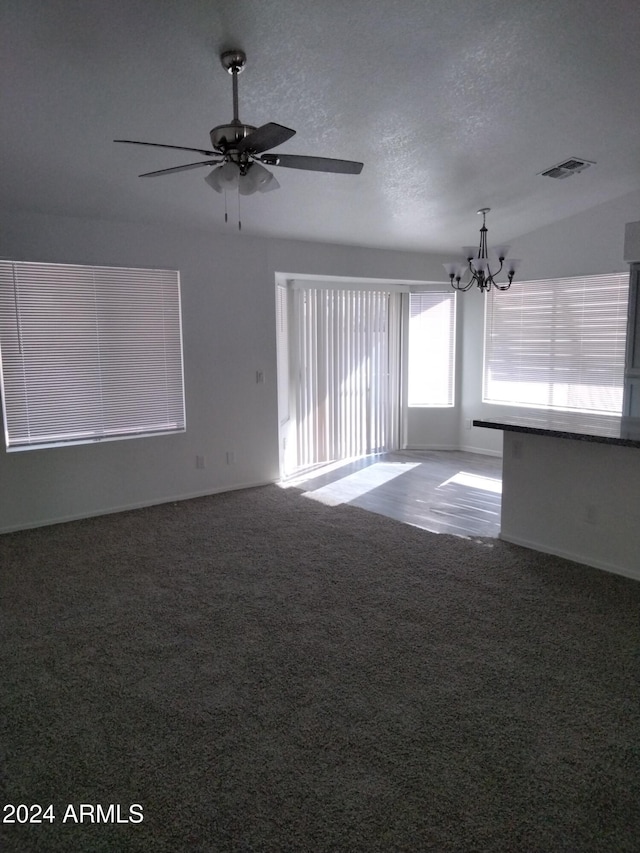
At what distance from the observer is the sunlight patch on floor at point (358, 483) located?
5.45 meters

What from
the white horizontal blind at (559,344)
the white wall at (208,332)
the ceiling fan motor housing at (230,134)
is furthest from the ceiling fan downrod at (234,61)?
the white horizontal blind at (559,344)

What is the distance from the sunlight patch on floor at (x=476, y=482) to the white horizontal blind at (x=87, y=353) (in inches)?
112

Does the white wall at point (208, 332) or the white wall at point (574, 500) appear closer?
the white wall at point (574, 500)

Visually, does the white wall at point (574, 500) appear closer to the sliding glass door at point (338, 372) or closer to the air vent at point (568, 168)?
the air vent at point (568, 168)

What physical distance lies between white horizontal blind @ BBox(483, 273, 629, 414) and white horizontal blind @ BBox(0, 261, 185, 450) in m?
4.03

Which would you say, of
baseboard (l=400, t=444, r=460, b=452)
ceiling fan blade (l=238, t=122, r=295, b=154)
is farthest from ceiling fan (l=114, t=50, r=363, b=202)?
Result: baseboard (l=400, t=444, r=460, b=452)

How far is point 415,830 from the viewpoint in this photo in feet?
5.77

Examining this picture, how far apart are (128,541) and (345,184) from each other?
3.23m

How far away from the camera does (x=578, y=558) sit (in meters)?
3.82

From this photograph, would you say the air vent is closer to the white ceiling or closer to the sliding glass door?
the white ceiling

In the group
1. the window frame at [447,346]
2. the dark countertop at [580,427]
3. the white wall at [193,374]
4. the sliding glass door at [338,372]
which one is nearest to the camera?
the dark countertop at [580,427]

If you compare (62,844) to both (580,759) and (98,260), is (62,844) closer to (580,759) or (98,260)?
(580,759)

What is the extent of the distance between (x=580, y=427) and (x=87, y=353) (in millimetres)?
3859

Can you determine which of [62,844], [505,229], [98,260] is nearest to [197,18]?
[98,260]
